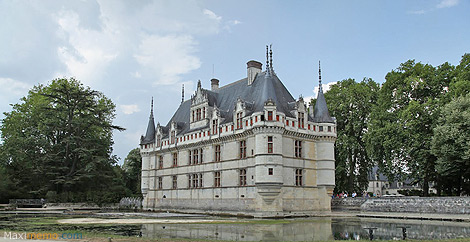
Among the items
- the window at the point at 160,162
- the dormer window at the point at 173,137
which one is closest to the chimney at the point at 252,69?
the dormer window at the point at 173,137

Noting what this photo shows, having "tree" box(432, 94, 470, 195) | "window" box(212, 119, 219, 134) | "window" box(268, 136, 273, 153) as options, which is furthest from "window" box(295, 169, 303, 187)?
"tree" box(432, 94, 470, 195)

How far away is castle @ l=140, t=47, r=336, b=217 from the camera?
27922 mm

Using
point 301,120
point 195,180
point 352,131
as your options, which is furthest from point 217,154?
point 352,131

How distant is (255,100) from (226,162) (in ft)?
17.1

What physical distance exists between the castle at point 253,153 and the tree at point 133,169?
20.9 metres

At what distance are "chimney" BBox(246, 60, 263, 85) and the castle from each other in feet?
0.27

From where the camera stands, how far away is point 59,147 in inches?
1781

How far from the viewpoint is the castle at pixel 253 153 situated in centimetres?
2792

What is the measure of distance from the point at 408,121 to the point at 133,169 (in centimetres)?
3941

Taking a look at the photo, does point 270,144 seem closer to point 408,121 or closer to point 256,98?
point 256,98

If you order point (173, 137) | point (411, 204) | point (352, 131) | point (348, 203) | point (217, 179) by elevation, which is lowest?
point (348, 203)

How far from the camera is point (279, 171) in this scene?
90.7 feet

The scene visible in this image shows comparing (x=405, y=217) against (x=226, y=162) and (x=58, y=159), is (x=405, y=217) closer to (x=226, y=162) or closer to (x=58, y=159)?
(x=226, y=162)

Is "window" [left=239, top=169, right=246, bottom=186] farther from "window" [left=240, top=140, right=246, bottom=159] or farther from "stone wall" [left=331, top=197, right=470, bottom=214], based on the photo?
"stone wall" [left=331, top=197, right=470, bottom=214]
